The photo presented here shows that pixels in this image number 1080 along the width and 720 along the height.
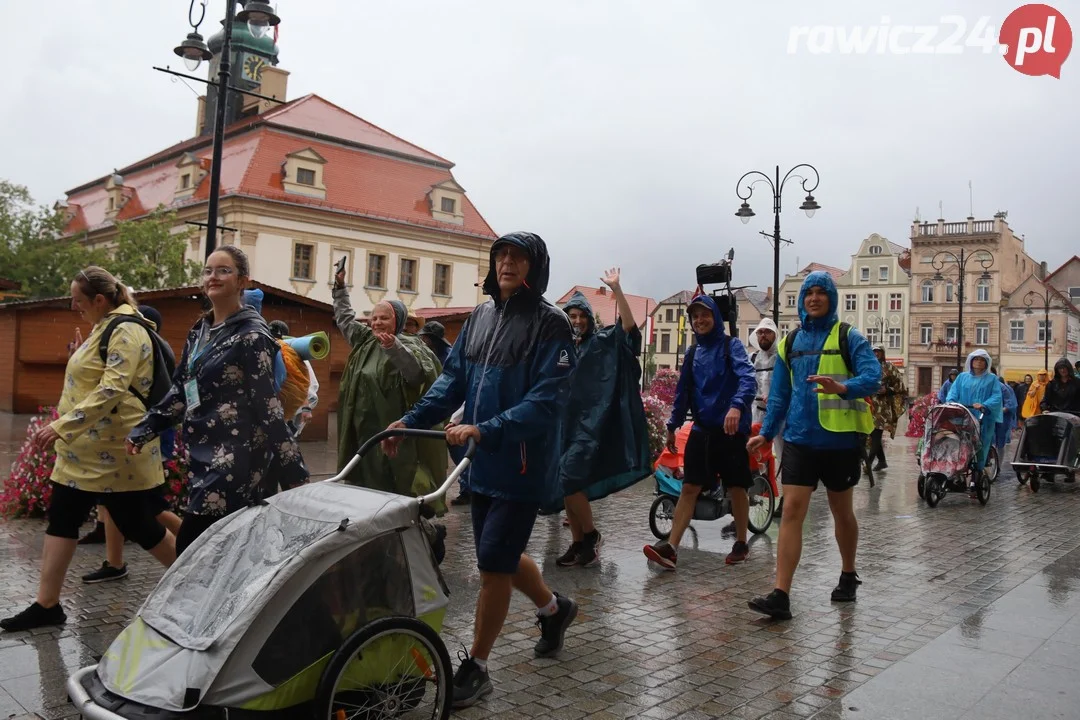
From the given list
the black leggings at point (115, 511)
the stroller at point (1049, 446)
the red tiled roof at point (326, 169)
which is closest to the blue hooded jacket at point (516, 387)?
the black leggings at point (115, 511)

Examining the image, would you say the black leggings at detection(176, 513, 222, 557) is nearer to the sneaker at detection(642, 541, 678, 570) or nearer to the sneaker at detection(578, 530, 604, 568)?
the sneaker at detection(578, 530, 604, 568)

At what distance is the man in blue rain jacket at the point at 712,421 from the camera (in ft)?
22.4

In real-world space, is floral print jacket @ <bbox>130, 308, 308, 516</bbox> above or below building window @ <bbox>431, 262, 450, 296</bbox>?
below

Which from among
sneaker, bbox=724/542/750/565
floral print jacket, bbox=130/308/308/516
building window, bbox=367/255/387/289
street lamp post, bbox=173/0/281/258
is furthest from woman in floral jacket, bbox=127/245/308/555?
building window, bbox=367/255/387/289

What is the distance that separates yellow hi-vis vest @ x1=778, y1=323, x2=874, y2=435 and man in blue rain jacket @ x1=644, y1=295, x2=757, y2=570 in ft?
3.26

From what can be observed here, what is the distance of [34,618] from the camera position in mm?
4734

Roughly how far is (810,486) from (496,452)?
259 centimetres

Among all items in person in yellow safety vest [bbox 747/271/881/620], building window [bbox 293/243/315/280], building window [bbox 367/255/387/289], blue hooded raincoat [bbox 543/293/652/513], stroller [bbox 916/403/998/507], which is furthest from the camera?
building window [bbox 367/255/387/289]

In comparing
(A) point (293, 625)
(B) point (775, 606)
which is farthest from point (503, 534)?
(B) point (775, 606)

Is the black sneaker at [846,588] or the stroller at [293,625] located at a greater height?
the stroller at [293,625]

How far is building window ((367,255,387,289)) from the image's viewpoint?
4997 centimetres

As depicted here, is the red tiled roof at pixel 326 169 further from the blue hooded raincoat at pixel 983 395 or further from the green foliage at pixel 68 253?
the blue hooded raincoat at pixel 983 395

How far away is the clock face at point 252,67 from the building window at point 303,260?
1915cm

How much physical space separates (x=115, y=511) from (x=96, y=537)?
7.16ft
